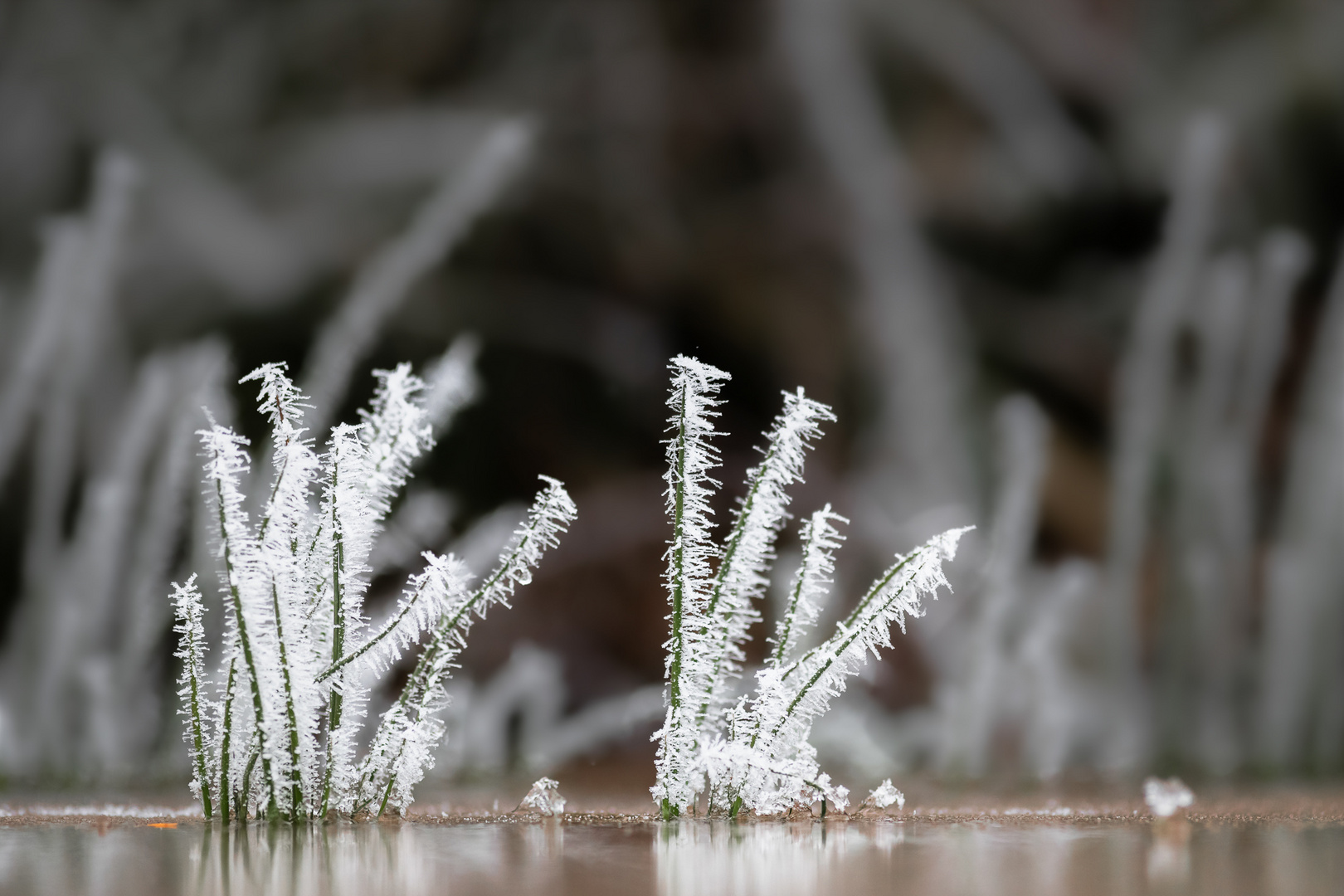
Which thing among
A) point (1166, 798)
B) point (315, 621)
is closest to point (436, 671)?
point (315, 621)

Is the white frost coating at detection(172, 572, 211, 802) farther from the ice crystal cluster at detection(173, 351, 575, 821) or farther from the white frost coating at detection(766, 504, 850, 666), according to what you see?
the white frost coating at detection(766, 504, 850, 666)

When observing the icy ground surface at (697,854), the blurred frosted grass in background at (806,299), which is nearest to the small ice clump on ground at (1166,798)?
the icy ground surface at (697,854)

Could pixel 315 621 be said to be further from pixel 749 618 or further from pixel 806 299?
pixel 806 299

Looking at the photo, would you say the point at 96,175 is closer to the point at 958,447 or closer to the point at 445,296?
the point at 445,296

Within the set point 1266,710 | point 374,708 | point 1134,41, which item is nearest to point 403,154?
point 374,708

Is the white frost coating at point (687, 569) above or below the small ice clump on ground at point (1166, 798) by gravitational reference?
above

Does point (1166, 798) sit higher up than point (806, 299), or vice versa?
point (806, 299)

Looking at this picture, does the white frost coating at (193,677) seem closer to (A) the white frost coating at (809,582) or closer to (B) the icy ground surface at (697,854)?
(B) the icy ground surface at (697,854)
